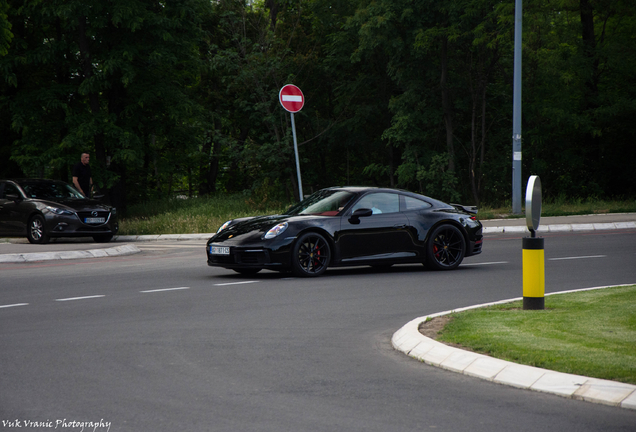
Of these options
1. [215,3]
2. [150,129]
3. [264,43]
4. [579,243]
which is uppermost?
[215,3]

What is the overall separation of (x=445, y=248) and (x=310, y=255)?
2.64 meters

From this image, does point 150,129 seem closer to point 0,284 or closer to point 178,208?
point 178,208

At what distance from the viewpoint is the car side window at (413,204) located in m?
13.6

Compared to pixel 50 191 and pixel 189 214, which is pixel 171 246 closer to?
pixel 50 191

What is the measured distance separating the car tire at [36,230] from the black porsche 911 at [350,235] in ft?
26.5

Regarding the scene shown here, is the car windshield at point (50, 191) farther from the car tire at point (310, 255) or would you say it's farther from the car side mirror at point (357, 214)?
the car side mirror at point (357, 214)

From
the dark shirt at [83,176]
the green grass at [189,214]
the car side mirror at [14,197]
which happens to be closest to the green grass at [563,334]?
the car side mirror at [14,197]

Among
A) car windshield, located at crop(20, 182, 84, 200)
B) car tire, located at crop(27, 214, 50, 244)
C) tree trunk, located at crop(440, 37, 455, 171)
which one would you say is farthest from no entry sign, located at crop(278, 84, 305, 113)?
tree trunk, located at crop(440, 37, 455, 171)

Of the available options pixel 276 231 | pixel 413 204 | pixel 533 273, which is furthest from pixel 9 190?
pixel 533 273

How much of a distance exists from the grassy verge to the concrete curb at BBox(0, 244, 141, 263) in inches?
197

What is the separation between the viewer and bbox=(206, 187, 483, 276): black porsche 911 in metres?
12.3

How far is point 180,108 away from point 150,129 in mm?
1738

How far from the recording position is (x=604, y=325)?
7.41m

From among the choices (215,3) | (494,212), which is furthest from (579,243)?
(215,3)
